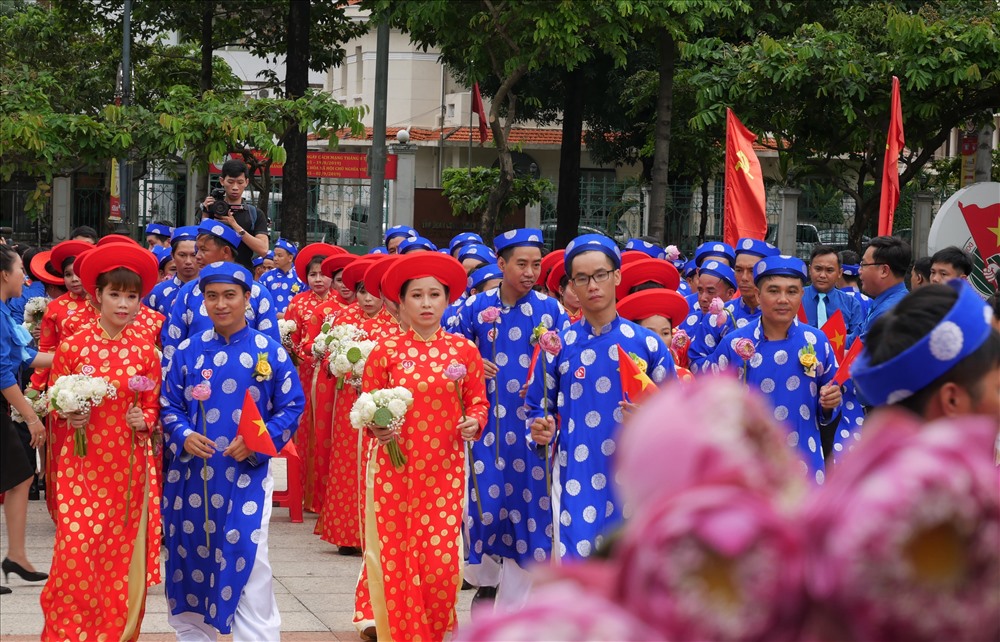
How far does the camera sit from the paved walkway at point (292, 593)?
22.8 ft

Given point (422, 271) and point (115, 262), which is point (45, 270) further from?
point (422, 271)

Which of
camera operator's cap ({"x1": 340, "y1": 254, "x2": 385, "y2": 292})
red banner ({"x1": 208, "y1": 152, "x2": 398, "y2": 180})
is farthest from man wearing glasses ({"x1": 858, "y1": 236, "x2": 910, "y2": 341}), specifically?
red banner ({"x1": 208, "y1": 152, "x2": 398, "y2": 180})

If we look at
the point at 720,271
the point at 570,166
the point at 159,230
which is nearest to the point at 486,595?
the point at 720,271

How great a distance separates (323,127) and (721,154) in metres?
10.6

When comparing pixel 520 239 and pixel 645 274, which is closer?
pixel 520 239

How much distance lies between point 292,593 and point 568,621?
283 inches

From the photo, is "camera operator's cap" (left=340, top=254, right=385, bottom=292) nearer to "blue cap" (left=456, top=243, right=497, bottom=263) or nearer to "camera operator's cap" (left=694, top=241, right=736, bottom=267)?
"blue cap" (left=456, top=243, right=497, bottom=263)

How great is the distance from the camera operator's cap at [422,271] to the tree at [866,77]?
29.4 feet

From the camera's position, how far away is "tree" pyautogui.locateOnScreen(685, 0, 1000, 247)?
14398 mm

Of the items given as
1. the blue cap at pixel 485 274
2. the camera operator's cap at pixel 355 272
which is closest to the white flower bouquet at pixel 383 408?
the blue cap at pixel 485 274

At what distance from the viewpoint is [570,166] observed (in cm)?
2367

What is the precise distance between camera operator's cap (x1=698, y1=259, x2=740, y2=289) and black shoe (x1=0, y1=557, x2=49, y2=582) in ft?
15.2

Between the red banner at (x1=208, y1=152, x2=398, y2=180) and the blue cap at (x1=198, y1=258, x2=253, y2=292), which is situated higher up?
the red banner at (x1=208, y1=152, x2=398, y2=180)

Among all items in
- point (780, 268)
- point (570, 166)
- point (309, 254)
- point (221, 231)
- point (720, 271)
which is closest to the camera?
point (780, 268)
